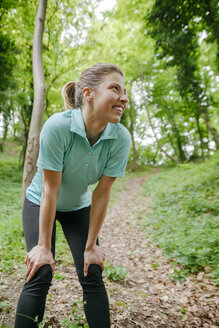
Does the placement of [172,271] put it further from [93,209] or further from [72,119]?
[72,119]

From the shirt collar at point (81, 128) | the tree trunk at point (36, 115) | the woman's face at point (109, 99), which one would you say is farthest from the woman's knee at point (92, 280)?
the tree trunk at point (36, 115)

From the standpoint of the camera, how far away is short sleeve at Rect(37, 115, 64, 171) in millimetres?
1559

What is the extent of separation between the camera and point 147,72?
782 inches

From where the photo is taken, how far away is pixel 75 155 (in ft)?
5.58

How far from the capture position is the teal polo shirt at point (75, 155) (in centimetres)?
158

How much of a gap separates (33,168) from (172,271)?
10.6 feet

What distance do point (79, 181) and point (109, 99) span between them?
728mm

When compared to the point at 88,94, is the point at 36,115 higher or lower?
higher

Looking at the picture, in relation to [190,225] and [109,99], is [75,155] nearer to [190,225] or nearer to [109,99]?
[109,99]

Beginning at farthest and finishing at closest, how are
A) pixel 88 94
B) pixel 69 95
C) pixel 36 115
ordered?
pixel 36 115 → pixel 69 95 → pixel 88 94

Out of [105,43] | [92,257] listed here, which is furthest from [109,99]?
[105,43]

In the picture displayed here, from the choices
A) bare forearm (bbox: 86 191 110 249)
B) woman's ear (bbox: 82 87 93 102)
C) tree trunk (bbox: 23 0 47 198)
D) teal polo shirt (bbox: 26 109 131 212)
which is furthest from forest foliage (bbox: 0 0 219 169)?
bare forearm (bbox: 86 191 110 249)

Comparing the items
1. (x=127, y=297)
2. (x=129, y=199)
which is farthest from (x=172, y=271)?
(x=129, y=199)

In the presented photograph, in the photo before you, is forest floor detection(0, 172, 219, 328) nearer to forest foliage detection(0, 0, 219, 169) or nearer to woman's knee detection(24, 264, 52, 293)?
woman's knee detection(24, 264, 52, 293)
